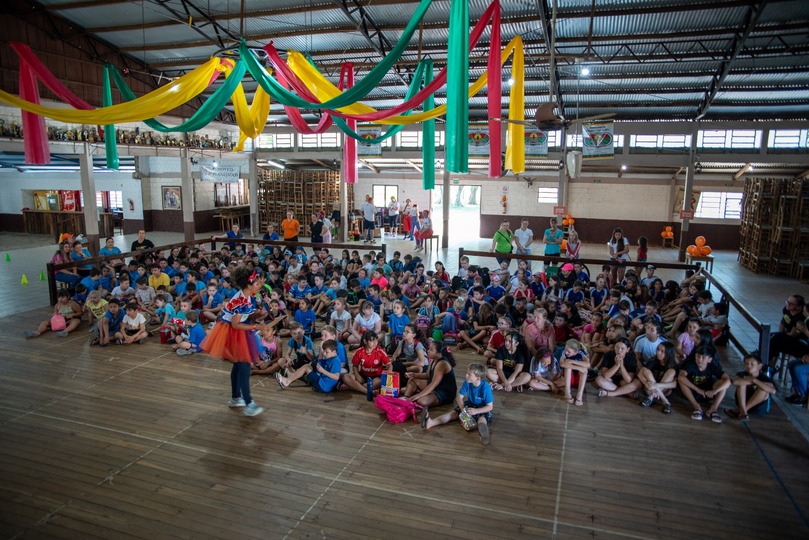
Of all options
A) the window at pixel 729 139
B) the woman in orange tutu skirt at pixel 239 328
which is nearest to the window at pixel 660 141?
the window at pixel 729 139

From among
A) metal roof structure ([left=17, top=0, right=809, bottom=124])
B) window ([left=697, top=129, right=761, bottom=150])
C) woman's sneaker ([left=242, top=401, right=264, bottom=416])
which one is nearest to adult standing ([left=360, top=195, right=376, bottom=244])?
metal roof structure ([left=17, top=0, right=809, bottom=124])

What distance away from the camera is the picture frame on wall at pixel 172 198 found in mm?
21188

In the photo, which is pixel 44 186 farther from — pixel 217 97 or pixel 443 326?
pixel 443 326

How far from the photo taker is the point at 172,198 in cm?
2128

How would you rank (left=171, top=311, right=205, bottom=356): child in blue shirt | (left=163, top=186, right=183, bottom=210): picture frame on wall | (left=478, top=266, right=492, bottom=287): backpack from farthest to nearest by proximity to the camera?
(left=163, top=186, right=183, bottom=210): picture frame on wall, (left=478, top=266, right=492, bottom=287): backpack, (left=171, top=311, right=205, bottom=356): child in blue shirt

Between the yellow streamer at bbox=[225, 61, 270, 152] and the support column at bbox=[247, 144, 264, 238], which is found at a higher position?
the yellow streamer at bbox=[225, 61, 270, 152]

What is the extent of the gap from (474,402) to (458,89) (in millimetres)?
3101

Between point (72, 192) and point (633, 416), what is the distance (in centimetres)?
2257

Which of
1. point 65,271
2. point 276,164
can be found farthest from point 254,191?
point 65,271

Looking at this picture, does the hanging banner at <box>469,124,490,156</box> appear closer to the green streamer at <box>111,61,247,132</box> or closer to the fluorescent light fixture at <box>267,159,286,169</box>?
the fluorescent light fixture at <box>267,159,286,169</box>

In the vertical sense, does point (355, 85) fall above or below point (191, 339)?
above

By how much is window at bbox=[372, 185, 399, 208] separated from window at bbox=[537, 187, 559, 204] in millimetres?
6057

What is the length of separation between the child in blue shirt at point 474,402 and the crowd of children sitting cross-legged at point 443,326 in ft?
0.05

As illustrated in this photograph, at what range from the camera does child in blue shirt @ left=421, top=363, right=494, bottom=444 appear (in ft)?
17.6
